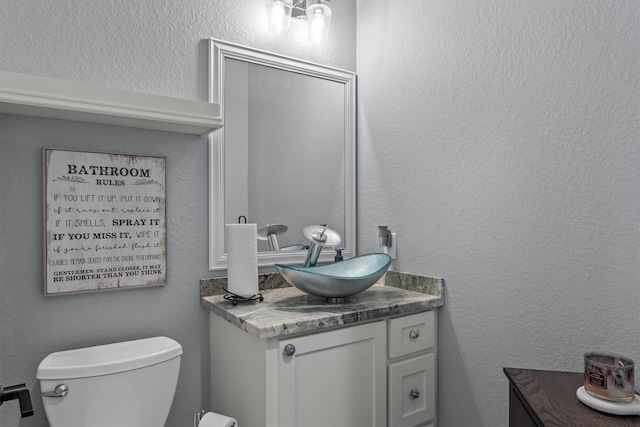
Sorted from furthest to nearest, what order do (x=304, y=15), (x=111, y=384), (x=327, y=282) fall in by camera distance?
1. (x=304, y=15)
2. (x=327, y=282)
3. (x=111, y=384)

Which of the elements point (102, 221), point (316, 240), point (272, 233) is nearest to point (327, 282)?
point (316, 240)

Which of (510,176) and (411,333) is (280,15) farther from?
(411,333)

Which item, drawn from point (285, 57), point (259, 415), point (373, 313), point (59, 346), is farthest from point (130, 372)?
point (285, 57)

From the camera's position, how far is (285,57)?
197 cm

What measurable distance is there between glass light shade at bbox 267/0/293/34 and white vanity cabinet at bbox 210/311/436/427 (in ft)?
4.32

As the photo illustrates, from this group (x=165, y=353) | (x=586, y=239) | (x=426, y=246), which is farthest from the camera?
(x=426, y=246)

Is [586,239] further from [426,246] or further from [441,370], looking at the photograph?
[441,370]

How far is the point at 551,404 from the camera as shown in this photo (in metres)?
1.08

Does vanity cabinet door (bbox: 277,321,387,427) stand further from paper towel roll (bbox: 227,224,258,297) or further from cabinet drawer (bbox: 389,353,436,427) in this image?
paper towel roll (bbox: 227,224,258,297)

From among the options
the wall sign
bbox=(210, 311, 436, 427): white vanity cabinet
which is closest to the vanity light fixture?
the wall sign

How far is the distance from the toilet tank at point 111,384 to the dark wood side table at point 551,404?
3.61 feet

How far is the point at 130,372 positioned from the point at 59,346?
1.11 feet

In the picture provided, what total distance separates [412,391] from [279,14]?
1726mm

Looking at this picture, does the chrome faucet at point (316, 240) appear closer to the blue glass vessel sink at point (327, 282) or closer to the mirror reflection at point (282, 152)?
the mirror reflection at point (282, 152)
